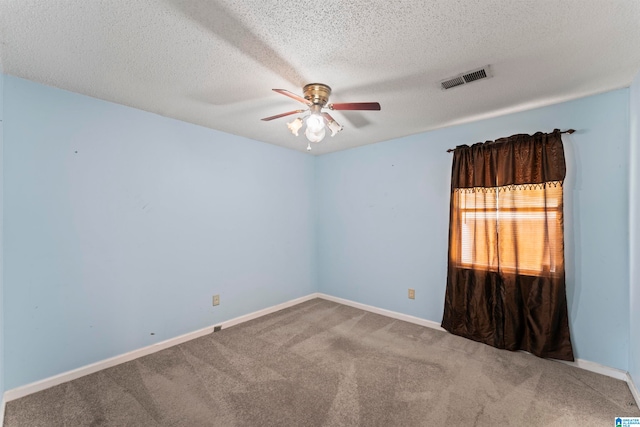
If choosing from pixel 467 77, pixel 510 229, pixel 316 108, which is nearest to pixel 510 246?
pixel 510 229

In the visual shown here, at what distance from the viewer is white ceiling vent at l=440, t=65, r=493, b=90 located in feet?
6.22

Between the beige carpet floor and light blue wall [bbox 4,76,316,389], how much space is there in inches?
14.6

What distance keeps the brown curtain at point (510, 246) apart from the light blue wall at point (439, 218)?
12cm

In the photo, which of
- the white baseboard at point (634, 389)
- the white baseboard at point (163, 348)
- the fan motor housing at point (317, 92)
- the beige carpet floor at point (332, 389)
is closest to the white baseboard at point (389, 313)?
the white baseboard at point (163, 348)

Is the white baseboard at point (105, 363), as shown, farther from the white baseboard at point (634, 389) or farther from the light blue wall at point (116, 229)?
the white baseboard at point (634, 389)

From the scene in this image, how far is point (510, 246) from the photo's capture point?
104 inches

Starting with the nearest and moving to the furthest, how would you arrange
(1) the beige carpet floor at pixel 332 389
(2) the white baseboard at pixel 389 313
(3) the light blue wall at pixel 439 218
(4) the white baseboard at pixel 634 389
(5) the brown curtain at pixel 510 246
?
(1) the beige carpet floor at pixel 332 389 → (4) the white baseboard at pixel 634 389 → (3) the light blue wall at pixel 439 218 → (5) the brown curtain at pixel 510 246 → (2) the white baseboard at pixel 389 313

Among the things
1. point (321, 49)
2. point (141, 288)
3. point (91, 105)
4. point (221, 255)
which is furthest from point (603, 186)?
point (91, 105)

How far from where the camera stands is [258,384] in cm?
212

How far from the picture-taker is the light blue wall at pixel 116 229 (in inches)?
80.0

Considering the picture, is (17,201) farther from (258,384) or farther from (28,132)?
(258,384)

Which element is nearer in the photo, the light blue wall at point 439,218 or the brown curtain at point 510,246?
the light blue wall at point 439,218

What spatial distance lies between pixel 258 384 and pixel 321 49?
242cm

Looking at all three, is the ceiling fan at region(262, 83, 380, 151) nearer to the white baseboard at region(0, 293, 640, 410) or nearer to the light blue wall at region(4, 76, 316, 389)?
the light blue wall at region(4, 76, 316, 389)
